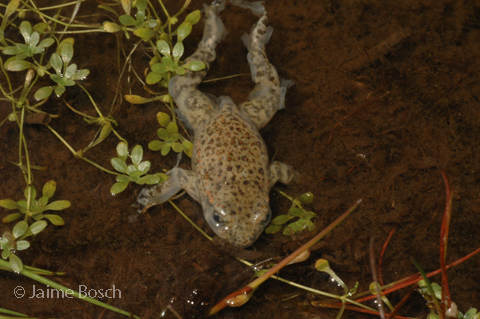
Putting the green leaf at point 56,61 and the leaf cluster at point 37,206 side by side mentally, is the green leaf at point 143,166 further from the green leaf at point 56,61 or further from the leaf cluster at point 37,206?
the green leaf at point 56,61

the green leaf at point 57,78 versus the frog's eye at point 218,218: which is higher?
the green leaf at point 57,78

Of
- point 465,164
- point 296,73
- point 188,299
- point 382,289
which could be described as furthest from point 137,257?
point 465,164

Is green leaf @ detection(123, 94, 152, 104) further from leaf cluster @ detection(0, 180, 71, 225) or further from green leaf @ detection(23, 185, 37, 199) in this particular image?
green leaf @ detection(23, 185, 37, 199)

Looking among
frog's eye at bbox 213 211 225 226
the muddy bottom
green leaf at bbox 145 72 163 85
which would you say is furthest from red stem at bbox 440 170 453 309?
green leaf at bbox 145 72 163 85

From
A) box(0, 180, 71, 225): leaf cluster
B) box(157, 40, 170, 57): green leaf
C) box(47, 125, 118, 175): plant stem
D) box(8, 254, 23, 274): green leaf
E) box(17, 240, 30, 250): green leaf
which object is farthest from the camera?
box(157, 40, 170, 57): green leaf

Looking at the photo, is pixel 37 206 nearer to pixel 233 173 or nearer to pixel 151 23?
pixel 233 173

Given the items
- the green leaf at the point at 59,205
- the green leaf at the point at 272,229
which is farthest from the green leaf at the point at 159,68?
the green leaf at the point at 272,229

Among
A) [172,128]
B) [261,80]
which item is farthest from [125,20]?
[261,80]
